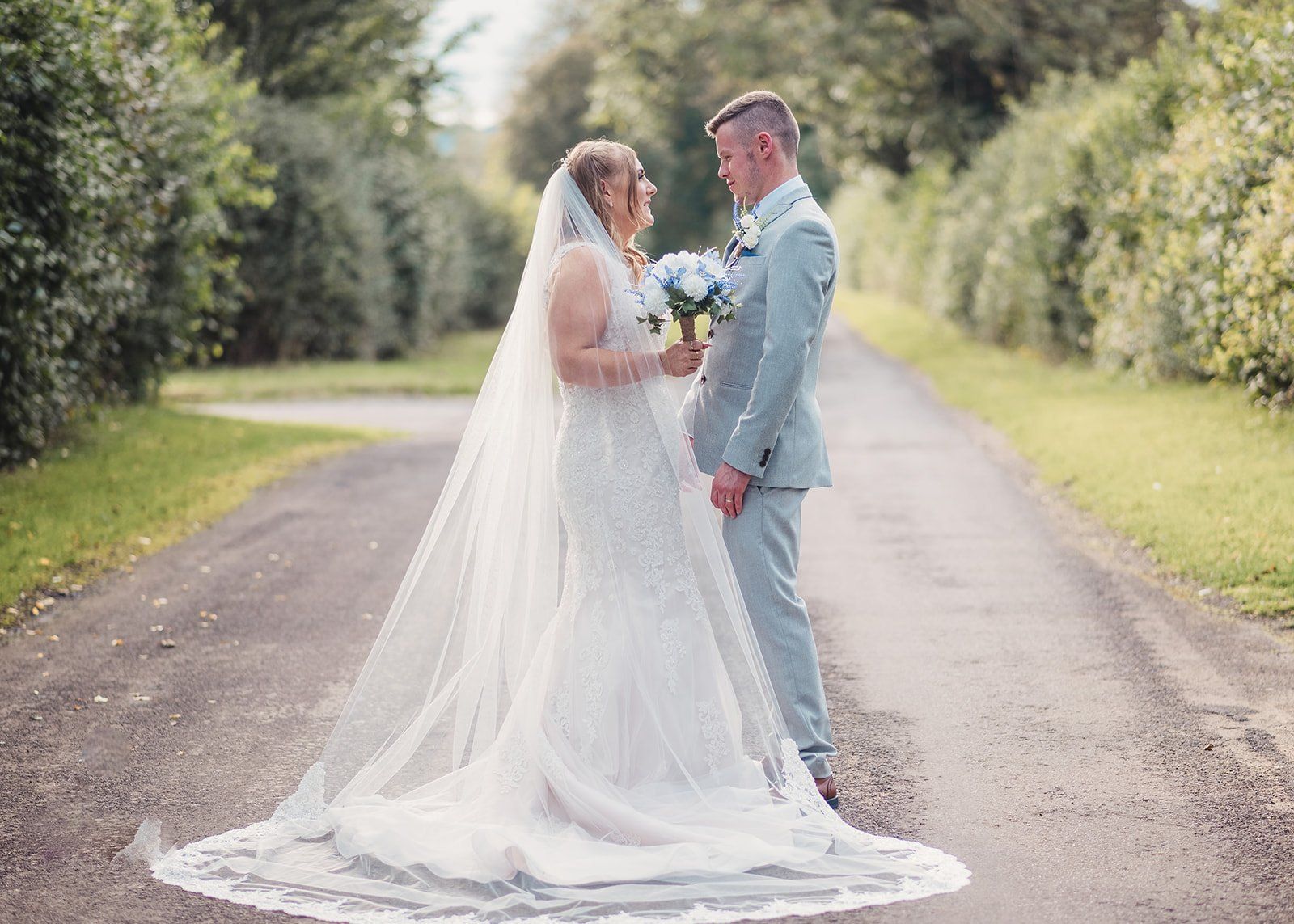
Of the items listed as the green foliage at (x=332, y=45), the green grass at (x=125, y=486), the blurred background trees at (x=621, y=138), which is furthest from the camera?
the green foliage at (x=332, y=45)

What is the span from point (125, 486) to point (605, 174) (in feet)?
26.8

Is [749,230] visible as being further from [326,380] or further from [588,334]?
[326,380]

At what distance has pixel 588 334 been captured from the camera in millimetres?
4770

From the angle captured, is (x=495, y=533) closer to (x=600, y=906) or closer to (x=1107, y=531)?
(x=600, y=906)

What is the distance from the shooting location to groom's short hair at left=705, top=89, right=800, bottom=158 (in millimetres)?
4797

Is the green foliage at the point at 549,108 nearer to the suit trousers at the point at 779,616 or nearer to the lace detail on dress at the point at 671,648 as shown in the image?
the suit trousers at the point at 779,616

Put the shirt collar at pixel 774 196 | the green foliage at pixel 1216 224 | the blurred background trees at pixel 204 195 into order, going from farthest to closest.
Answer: the green foliage at pixel 1216 224 < the blurred background trees at pixel 204 195 < the shirt collar at pixel 774 196

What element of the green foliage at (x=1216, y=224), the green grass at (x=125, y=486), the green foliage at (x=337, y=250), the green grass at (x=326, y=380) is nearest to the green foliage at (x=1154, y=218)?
the green foliage at (x=1216, y=224)

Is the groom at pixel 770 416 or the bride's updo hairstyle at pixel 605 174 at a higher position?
the bride's updo hairstyle at pixel 605 174

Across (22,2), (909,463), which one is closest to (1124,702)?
(909,463)

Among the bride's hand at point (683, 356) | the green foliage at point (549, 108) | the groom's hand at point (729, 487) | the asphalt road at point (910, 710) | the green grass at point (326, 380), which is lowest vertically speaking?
the asphalt road at point (910, 710)

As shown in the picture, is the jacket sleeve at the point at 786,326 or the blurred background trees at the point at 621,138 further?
the blurred background trees at the point at 621,138

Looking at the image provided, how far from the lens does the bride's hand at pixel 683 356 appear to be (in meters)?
4.77

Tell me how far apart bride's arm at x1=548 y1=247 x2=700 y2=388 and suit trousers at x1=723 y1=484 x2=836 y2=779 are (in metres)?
0.59
